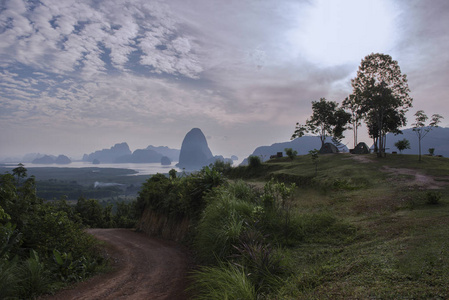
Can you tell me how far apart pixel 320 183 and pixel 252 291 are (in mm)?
12126

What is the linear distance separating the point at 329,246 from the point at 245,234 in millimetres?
2067

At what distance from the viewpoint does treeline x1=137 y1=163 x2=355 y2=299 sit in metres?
4.77

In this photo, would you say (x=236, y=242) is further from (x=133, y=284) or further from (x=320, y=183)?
(x=320, y=183)

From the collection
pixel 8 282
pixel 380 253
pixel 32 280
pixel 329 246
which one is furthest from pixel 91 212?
pixel 380 253

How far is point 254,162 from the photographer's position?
82.2 feet

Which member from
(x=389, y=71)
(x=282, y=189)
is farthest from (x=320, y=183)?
(x=389, y=71)

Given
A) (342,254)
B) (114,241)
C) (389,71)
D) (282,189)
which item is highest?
(389,71)

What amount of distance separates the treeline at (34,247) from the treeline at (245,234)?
169 inches

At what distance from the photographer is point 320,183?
50.1 ft

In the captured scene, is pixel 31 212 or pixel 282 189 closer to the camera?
pixel 282 189

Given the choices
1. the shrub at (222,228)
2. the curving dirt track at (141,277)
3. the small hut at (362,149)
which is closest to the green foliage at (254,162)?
the curving dirt track at (141,277)

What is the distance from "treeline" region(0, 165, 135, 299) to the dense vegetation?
4.37m

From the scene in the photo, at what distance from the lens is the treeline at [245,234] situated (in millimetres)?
4766

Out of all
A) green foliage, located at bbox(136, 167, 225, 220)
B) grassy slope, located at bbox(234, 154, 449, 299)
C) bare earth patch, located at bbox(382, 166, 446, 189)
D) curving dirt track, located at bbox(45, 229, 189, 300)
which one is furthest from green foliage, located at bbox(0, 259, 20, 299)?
bare earth patch, located at bbox(382, 166, 446, 189)
